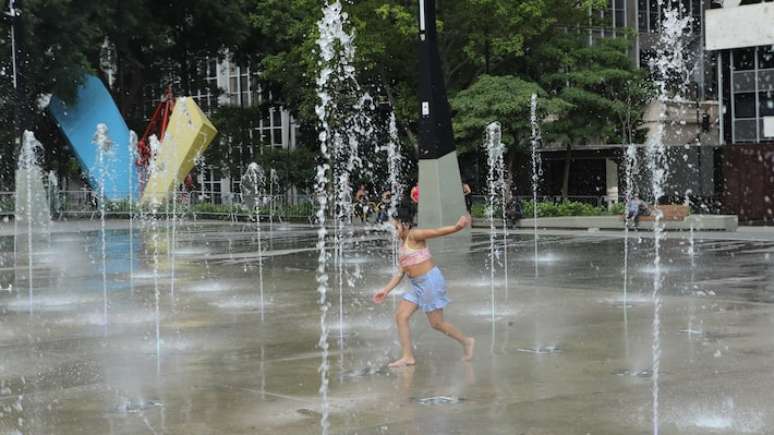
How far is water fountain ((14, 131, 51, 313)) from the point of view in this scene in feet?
96.2

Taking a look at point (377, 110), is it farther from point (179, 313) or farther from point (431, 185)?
point (179, 313)

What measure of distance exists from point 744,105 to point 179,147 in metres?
22.0

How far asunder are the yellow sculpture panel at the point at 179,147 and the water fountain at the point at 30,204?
420 cm

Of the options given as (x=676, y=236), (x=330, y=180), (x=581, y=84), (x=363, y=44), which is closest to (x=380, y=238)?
(x=676, y=236)

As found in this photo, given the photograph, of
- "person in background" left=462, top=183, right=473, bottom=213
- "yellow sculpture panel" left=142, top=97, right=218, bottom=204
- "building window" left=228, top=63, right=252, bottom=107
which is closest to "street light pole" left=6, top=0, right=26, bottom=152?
"yellow sculpture panel" left=142, top=97, right=218, bottom=204

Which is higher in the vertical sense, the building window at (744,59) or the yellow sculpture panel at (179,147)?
the building window at (744,59)

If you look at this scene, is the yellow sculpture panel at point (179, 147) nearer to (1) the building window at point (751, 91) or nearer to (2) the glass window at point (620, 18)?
(1) the building window at point (751, 91)

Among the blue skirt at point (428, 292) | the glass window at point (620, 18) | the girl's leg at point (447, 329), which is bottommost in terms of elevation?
the girl's leg at point (447, 329)

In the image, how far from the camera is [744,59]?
46.6 meters

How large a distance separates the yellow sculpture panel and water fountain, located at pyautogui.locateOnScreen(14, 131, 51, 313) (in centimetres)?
420

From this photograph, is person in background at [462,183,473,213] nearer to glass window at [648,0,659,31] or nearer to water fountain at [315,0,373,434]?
water fountain at [315,0,373,434]

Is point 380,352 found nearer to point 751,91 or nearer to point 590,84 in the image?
point 590,84

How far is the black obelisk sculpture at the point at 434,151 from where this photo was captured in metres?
26.2

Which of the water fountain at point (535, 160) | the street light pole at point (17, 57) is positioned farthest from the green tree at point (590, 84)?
the street light pole at point (17, 57)
